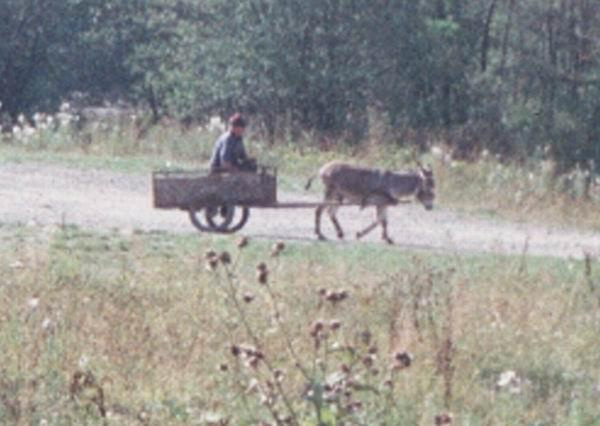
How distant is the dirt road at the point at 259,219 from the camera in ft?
68.3

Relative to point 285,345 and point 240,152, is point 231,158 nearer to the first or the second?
point 240,152

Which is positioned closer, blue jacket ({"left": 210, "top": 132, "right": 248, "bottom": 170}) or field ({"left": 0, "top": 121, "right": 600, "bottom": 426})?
field ({"left": 0, "top": 121, "right": 600, "bottom": 426})

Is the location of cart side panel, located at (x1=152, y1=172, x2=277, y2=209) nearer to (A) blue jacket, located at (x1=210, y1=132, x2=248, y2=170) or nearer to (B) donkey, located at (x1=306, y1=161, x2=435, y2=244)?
(A) blue jacket, located at (x1=210, y1=132, x2=248, y2=170)

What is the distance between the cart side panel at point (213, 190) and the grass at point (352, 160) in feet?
22.6

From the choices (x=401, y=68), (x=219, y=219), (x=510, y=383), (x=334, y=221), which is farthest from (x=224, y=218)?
(x=401, y=68)

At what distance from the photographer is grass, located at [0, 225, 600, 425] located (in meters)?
7.52

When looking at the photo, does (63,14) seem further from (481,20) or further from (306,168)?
(306,168)

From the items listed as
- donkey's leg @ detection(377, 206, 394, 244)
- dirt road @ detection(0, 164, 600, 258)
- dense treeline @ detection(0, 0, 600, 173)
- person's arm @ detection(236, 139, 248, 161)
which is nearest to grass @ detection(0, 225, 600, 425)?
person's arm @ detection(236, 139, 248, 161)

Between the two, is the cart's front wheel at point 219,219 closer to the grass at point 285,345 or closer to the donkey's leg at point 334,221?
the donkey's leg at point 334,221

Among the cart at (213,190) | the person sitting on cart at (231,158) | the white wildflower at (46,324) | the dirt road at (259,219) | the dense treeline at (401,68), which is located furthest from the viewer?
the dense treeline at (401,68)

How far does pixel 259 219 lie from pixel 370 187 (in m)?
2.17

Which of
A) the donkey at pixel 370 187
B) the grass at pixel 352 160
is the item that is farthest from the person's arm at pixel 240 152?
the grass at pixel 352 160

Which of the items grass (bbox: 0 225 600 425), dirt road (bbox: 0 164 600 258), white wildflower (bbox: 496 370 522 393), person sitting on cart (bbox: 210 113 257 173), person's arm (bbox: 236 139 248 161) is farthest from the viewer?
dirt road (bbox: 0 164 600 258)

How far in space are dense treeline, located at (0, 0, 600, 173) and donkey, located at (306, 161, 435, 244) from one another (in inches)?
538
